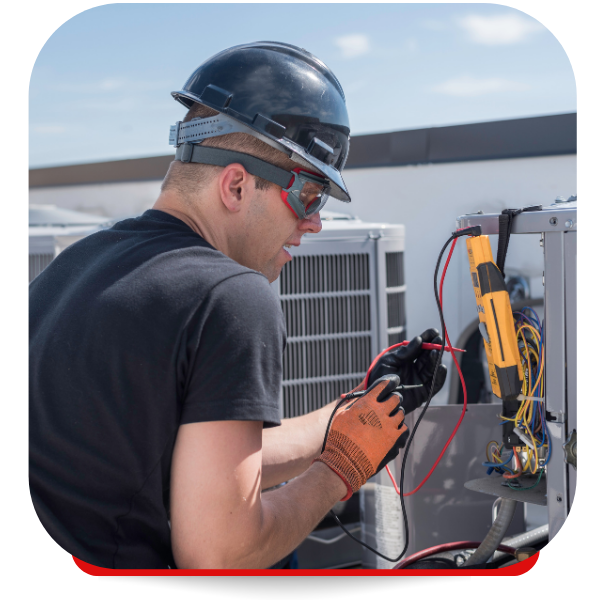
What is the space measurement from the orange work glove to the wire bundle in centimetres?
27

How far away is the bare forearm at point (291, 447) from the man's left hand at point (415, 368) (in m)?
0.21

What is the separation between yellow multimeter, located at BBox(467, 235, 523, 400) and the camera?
1353 mm

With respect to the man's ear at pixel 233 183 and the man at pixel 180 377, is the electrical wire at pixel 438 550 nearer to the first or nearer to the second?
the man at pixel 180 377

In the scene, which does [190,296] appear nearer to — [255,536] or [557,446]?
[255,536]

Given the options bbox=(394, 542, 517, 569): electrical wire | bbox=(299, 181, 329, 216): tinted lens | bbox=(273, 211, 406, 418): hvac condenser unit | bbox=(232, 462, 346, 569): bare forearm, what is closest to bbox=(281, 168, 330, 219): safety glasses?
bbox=(299, 181, 329, 216): tinted lens

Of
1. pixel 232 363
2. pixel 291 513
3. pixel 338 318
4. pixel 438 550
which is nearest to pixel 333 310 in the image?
pixel 338 318

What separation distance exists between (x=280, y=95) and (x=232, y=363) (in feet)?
2.09

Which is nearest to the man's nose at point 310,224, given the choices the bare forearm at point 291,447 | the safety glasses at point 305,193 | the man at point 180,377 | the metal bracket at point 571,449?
the safety glasses at point 305,193

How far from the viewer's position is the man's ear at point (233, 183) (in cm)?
130

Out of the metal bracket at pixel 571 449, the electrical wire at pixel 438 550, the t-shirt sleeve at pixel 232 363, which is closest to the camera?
the t-shirt sleeve at pixel 232 363

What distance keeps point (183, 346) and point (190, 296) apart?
0.28 feet

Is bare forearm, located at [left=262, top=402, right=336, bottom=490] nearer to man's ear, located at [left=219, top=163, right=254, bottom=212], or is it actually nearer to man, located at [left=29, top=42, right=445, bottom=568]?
man, located at [left=29, top=42, right=445, bottom=568]

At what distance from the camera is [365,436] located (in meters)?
1.37

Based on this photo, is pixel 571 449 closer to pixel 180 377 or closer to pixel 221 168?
pixel 180 377
